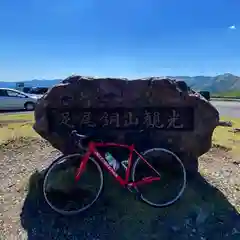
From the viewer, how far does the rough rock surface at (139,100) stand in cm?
433

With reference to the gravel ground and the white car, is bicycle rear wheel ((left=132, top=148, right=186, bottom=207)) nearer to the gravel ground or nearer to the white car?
the gravel ground

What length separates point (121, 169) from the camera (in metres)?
4.07

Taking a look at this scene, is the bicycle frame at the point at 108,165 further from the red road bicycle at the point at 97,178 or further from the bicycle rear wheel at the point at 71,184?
the bicycle rear wheel at the point at 71,184

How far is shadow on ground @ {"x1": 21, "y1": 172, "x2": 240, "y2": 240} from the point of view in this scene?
357 centimetres

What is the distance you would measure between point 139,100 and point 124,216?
160 centimetres

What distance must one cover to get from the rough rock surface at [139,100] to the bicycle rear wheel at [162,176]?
21 cm

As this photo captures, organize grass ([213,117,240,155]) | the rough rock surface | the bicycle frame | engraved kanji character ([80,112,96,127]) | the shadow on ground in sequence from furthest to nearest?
grass ([213,117,240,155]) < engraved kanji character ([80,112,96,127]) < the rough rock surface < the bicycle frame < the shadow on ground

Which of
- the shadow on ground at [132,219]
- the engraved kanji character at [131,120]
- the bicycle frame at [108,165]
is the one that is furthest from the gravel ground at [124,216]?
the engraved kanji character at [131,120]

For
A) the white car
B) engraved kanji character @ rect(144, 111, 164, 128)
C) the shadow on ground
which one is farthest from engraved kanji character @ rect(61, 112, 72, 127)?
the white car

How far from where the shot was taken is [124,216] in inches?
153

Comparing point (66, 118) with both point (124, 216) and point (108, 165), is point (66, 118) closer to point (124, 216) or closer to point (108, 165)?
point (108, 165)

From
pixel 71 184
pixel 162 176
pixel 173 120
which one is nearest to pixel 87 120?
pixel 71 184

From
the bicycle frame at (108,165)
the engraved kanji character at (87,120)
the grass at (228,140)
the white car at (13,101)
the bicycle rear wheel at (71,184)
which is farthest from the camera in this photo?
the white car at (13,101)

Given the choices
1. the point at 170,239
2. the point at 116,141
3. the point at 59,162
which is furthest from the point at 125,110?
the point at 170,239
